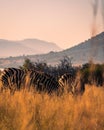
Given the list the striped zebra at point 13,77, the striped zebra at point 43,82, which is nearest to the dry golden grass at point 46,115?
the striped zebra at point 13,77

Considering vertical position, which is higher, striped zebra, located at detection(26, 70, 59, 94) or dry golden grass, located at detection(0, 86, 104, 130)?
striped zebra, located at detection(26, 70, 59, 94)

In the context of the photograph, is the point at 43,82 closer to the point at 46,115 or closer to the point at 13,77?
the point at 13,77

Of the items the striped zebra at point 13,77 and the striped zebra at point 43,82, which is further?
the striped zebra at point 43,82

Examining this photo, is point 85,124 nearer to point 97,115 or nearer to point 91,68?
point 97,115

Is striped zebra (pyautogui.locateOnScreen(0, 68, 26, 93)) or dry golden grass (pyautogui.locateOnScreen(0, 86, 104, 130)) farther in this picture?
striped zebra (pyautogui.locateOnScreen(0, 68, 26, 93))

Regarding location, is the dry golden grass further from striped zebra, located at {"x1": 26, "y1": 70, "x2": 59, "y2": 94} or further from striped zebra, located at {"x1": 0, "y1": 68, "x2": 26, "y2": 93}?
striped zebra, located at {"x1": 26, "y1": 70, "x2": 59, "y2": 94}

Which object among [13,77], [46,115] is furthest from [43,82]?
[46,115]

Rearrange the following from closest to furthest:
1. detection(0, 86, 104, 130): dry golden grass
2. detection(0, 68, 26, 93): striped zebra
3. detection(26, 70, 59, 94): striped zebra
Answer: detection(0, 86, 104, 130): dry golden grass < detection(0, 68, 26, 93): striped zebra < detection(26, 70, 59, 94): striped zebra

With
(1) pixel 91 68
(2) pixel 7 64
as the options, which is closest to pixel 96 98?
(1) pixel 91 68

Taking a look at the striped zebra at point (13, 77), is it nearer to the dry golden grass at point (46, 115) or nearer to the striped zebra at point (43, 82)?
the striped zebra at point (43, 82)

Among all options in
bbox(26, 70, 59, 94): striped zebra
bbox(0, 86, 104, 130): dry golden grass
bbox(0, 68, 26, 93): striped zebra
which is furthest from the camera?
bbox(26, 70, 59, 94): striped zebra

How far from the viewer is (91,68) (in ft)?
17.2

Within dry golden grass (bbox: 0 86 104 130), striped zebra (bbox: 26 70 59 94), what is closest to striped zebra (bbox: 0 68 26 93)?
striped zebra (bbox: 26 70 59 94)

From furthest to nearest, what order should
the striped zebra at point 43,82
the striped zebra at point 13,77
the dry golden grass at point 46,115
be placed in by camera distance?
the striped zebra at point 43,82 → the striped zebra at point 13,77 → the dry golden grass at point 46,115
